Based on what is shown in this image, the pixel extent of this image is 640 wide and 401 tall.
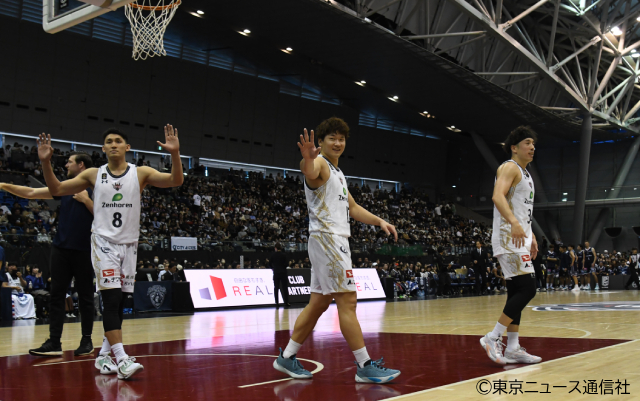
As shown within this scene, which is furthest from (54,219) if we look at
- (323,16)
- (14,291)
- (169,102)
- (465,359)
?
(465,359)

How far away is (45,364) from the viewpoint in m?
5.83

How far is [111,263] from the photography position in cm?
517

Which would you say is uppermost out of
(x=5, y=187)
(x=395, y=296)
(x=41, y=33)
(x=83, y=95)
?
(x=41, y=33)

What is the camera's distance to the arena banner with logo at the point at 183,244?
20.5m

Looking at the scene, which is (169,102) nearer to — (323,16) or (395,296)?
(323,16)

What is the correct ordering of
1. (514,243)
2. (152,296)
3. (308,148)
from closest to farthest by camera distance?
1. (308,148)
2. (514,243)
3. (152,296)

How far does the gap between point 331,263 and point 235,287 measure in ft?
41.3

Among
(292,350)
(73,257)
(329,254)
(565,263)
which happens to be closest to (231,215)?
(565,263)

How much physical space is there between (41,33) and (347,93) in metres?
18.3

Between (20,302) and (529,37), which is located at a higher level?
(529,37)

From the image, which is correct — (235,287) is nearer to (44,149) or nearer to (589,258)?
(44,149)

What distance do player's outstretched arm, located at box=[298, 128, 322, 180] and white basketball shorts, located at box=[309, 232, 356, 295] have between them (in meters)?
0.51

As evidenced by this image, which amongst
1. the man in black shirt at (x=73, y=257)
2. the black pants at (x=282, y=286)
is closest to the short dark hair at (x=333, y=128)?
the man in black shirt at (x=73, y=257)

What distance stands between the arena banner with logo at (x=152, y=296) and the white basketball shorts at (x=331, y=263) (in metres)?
11.6
